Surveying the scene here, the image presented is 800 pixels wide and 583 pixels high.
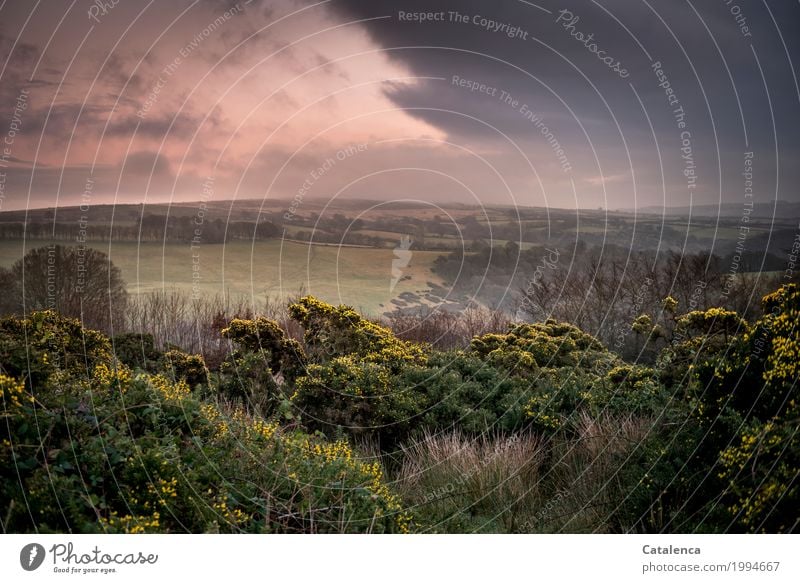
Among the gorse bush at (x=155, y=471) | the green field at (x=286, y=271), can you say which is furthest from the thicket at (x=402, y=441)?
the green field at (x=286, y=271)

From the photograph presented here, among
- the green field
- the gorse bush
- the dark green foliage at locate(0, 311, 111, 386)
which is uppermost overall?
the green field

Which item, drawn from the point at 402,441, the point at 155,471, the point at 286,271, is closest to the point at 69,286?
the point at 286,271

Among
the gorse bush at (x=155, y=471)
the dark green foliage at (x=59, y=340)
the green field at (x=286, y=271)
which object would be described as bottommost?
the gorse bush at (x=155, y=471)

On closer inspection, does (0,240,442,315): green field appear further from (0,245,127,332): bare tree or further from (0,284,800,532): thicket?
(0,284,800,532): thicket

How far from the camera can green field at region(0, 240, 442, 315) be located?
1245 cm

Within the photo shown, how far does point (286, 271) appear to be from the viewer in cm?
1346

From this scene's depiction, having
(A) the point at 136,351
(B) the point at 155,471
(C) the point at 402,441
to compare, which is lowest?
(C) the point at 402,441

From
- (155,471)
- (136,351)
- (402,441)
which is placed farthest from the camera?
(136,351)

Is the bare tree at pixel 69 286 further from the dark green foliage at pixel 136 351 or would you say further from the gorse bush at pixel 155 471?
the gorse bush at pixel 155 471

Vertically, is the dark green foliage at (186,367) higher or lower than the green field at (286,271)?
lower

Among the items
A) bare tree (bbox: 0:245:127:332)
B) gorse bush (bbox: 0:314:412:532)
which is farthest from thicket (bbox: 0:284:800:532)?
bare tree (bbox: 0:245:127:332)

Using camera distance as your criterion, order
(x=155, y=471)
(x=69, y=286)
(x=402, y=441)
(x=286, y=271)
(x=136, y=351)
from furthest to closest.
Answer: (x=286, y=271)
(x=69, y=286)
(x=136, y=351)
(x=402, y=441)
(x=155, y=471)

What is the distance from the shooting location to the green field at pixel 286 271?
1245 cm

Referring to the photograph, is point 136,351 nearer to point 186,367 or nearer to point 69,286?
point 186,367
